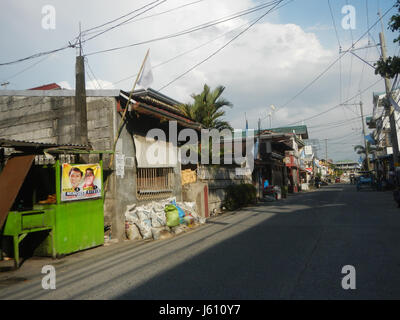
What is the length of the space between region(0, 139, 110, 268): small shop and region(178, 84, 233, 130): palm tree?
10757 millimetres

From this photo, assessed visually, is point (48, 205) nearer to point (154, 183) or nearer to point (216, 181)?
point (154, 183)

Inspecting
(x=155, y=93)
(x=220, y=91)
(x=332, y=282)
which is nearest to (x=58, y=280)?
(x=332, y=282)

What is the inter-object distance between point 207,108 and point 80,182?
39.1 ft

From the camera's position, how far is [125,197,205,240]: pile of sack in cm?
982

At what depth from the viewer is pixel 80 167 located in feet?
27.5

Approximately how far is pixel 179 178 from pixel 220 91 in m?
7.91

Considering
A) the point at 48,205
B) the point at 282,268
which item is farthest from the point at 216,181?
the point at 282,268

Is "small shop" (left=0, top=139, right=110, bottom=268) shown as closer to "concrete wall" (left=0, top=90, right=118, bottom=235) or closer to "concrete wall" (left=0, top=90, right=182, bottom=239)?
"concrete wall" (left=0, top=90, right=182, bottom=239)

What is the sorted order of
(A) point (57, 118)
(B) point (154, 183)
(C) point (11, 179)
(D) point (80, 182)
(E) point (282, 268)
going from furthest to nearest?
(B) point (154, 183) → (A) point (57, 118) → (D) point (80, 182) → (C) point (11, 179) → (E) point (282, 268)

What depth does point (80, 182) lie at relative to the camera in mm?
8352

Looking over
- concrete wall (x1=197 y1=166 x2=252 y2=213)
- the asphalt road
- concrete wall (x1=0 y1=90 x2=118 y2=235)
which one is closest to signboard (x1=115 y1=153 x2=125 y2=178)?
concrete wall (x1=0 y1=90 x2=118 y2=235)

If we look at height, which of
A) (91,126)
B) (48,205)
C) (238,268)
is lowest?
(238,268)

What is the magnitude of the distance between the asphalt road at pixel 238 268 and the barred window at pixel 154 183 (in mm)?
2611

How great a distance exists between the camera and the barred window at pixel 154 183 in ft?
37.2
